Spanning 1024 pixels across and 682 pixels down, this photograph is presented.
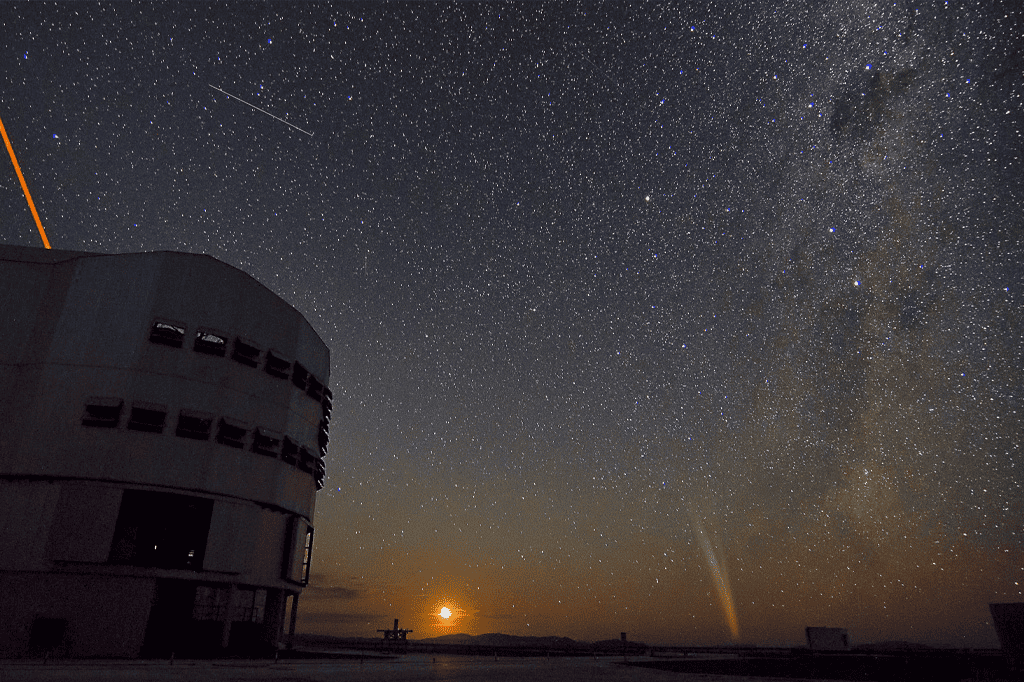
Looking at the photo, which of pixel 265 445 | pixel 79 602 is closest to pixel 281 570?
pixel 265 445

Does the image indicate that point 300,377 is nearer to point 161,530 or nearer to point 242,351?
point 242,351

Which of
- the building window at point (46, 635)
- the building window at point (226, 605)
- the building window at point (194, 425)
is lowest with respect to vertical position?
the building window at point (46, 635)

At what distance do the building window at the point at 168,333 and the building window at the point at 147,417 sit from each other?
10.1 feet

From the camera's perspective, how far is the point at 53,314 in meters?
29.7

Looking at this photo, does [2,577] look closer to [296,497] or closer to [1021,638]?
[296,497]

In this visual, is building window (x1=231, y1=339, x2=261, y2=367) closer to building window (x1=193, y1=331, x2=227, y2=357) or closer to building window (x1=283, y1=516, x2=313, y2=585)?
building window (x1=193, y1=331, x2=227, y2=357)

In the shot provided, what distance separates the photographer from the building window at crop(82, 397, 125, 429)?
91.6ft

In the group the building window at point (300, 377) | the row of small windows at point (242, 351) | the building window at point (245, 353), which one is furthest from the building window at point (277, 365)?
the building window at point (245, 353)

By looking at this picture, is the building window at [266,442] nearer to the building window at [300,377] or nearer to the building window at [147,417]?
the building window at [300,377]

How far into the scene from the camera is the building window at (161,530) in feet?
90.4

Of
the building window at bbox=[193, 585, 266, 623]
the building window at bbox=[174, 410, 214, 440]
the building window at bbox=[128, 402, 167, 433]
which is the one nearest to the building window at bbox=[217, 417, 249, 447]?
the building window at bbox=[174, 410, 214, 440]

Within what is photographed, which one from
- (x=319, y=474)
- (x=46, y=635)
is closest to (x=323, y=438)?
(x=319, y=474)

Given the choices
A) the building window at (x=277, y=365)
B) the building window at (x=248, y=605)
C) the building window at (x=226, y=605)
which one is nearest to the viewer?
the building window at (x=226, y=605)

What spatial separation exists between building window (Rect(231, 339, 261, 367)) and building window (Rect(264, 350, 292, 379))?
70cm
